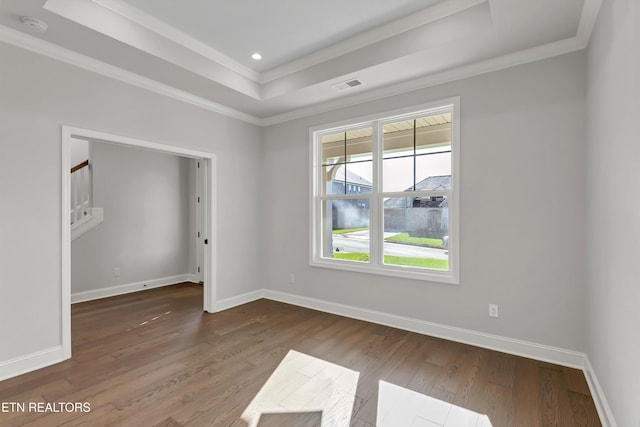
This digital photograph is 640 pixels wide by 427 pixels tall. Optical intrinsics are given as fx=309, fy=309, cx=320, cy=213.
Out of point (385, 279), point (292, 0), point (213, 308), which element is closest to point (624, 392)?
point (385, 279)

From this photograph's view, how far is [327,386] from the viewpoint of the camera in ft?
7.84

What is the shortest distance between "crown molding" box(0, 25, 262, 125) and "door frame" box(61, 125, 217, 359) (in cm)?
59

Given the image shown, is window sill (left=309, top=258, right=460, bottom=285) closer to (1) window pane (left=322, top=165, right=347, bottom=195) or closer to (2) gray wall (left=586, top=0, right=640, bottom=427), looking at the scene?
(1) window pane (left=322, top=165, right=347, bottom=195)

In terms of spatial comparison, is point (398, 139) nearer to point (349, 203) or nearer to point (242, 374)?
point (349, 203)

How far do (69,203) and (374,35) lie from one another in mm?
3280

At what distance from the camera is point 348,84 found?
137 inches

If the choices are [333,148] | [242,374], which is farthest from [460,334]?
[333,148]

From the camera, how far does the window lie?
11.1 ft

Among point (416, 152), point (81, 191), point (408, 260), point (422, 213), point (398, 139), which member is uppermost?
point (398, 139)

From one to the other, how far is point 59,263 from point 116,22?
7.08 ft

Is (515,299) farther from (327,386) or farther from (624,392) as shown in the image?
(327,386)

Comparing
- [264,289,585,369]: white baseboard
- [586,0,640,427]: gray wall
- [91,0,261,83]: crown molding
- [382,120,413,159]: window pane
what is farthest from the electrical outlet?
[91,0,261,83]: crown molding

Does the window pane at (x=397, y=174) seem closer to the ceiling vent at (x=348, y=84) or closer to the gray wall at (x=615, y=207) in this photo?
the ceiling vent at (x=348, y=84)

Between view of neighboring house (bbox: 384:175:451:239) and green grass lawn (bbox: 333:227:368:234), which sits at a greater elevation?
view of neighboring house (bbox: 384:175:451:239)
